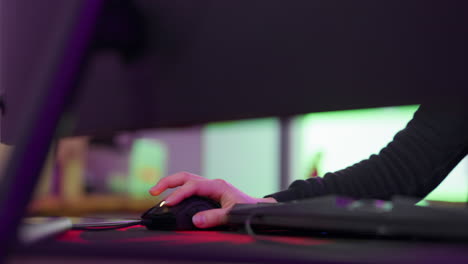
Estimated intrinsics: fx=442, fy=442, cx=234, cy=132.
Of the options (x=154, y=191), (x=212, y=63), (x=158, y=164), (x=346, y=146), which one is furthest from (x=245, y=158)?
(x=212, y=63)

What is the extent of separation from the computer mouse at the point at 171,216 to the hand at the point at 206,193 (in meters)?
0.01

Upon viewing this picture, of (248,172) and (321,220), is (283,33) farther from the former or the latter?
(248,172)

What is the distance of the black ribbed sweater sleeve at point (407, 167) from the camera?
736mm

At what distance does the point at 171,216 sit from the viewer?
1.77ft

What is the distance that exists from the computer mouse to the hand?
0.01m

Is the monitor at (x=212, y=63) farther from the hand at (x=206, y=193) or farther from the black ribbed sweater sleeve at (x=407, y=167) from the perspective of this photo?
the black ribbed sweater sleeve at (x=407, y=167)

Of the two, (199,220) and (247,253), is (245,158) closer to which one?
(199,220)

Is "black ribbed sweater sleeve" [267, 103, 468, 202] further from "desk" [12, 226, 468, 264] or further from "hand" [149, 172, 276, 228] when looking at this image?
"desk" [12, 226, 468, 264]

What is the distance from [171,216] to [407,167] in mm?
434

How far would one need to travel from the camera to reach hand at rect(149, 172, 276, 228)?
54cm

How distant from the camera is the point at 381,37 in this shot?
1.00ft

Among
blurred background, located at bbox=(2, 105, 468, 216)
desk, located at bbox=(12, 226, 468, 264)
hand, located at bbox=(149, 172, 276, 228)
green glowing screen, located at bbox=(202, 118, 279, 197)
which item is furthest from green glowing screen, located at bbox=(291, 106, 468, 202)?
desk, located at bbox=(12, 226, 468, 264)

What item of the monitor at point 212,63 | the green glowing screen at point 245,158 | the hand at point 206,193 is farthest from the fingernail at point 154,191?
the green glowing screen at point 245,158

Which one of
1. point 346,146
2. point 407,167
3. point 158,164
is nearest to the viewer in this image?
point 407,167
